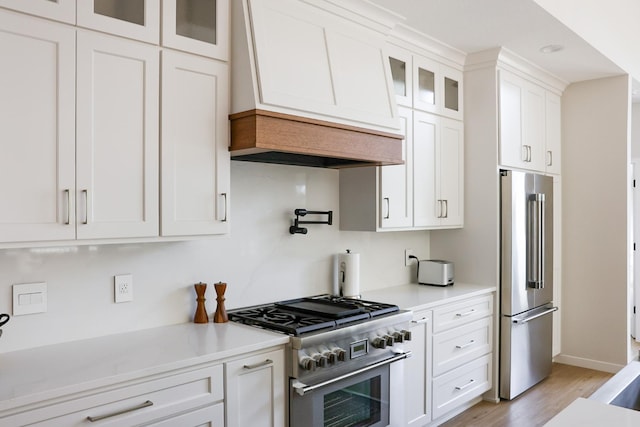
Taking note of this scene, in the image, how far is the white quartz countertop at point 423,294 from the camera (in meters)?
3.19

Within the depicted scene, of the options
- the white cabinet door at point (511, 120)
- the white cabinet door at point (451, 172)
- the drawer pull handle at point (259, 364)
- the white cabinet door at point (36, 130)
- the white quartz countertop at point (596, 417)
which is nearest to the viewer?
the white quartz countertop at point (596, 417)

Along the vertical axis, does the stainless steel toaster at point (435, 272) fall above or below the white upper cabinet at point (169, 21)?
below

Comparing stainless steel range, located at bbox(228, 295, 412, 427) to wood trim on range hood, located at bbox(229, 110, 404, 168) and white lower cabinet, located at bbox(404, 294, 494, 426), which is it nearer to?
white lower cabinet, located at bbox(404, 294, 494, 426)

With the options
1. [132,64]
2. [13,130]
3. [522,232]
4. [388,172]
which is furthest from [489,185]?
[13,130]

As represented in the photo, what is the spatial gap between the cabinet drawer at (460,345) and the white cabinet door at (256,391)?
1.34 metres

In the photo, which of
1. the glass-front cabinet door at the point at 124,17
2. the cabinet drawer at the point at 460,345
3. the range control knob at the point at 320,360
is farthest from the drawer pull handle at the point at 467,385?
the glass-front cabinet door at the point at 124,17

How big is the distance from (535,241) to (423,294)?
3.83 ft

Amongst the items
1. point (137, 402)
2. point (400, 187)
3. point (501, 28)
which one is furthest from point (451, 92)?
point (137, 402)

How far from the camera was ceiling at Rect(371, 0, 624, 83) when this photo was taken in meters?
3.02

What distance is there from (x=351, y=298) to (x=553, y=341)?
8.21 feet

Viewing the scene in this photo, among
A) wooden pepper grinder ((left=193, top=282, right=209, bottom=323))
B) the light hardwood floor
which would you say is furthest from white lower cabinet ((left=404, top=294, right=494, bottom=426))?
wooden pepper grinder ((left=193, top=282, right=209, bottom=323))

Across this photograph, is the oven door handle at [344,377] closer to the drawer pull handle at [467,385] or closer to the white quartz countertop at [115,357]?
the white quartz countertop at [115,357]

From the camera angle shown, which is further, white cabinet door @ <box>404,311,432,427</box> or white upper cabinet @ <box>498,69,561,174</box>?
white upper cabinet @ <box>498,69,561,174</box>

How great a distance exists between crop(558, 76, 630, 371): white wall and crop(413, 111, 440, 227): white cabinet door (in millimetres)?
1776
